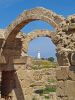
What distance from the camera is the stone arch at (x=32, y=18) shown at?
33.8ft

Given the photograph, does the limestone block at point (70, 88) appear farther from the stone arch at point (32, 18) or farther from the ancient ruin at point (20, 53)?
the stone arch at point (32, 18)

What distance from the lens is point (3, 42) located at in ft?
40.8

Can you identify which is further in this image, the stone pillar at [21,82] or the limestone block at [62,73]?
the stone pillar at [21,82]

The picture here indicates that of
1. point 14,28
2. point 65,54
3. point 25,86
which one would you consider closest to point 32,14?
point 14,28

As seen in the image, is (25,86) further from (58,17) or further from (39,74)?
(39,74)

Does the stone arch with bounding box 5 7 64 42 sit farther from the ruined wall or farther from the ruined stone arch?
the ruined stone arch

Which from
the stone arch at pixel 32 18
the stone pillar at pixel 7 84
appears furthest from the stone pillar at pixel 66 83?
the stone pillar at pixel 7 84

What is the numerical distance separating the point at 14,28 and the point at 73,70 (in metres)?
4.92

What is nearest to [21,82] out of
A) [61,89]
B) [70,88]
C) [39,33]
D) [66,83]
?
[61,89]

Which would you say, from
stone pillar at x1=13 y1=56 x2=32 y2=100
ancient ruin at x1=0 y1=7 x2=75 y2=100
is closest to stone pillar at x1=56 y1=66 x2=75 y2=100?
ancient ruin at x1=0 y1=7 x2=75 y2=100

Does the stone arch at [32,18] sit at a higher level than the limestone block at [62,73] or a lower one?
higher

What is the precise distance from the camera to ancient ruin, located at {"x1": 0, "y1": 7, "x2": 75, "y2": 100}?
7.73 metres

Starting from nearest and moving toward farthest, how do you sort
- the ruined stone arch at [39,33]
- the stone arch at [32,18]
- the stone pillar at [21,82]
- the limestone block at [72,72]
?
the limestone block at [72,72]
the stone arch at [32,18]
the stone pillar at [21,82]
the ruined stone arch at [39,33]

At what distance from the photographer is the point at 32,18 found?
1138cm
